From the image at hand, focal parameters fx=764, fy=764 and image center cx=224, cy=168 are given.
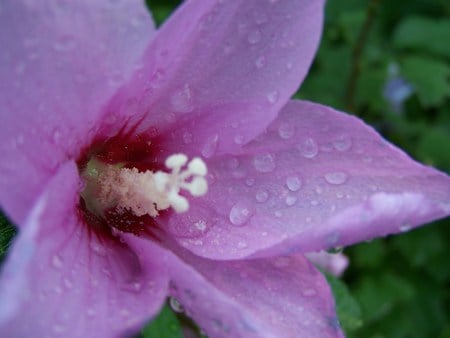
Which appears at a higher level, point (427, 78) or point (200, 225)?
point (200, 225)

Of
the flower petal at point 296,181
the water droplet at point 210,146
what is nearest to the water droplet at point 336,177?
the flower petal at point 296,181

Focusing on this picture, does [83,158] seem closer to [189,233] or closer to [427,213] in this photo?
[189,233]

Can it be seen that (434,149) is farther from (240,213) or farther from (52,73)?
(52,73)

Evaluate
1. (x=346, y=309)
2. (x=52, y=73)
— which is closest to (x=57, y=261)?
(x=52, y=73)

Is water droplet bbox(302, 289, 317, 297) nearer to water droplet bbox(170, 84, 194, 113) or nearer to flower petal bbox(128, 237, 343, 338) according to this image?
flower petal bbox(128, 237, 343, 338)

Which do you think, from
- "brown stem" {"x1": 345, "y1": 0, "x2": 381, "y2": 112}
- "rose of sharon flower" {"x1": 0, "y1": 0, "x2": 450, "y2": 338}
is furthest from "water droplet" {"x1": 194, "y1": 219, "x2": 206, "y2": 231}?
"brown stem" {"x1": 345, "y1": 0, "x2": 381, "y2": 112}

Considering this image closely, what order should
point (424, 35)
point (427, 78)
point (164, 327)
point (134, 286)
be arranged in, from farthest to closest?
1. point (424, 35)
2. point (427, 78)
3. point (164, 327)
4. point (134, 286)

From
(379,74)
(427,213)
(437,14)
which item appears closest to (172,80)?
(427,213)
